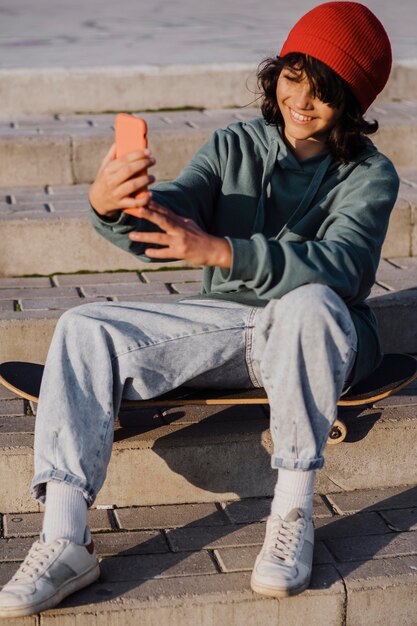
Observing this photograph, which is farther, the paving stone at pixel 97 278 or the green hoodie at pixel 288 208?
the paving stone at pixel 97 278

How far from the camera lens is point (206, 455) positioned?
2996 mm

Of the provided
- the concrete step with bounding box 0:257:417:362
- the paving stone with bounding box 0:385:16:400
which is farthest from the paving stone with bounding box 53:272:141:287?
the paving stone with bounding box 0:385:16:400

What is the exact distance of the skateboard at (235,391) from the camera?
2.83 m

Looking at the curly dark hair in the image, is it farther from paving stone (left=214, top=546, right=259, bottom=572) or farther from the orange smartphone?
paving stone (left=214, top=546, right=259, bottom=572)

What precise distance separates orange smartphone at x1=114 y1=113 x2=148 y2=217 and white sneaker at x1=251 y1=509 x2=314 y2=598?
0.86 metres

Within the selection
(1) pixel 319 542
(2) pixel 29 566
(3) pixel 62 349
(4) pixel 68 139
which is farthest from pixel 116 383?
(4) pixel 68 139

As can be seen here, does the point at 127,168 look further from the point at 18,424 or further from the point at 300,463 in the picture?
the point at 18,424

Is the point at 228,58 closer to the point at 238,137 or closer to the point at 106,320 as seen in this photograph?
the point at 238,137

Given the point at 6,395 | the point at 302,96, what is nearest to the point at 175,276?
the point at 6,395

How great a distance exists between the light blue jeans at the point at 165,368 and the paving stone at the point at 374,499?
470 millimetres

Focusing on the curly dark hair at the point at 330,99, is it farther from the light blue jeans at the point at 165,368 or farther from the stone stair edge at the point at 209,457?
the stone stair edge at the point at 209,457

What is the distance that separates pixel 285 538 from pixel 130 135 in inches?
41.6

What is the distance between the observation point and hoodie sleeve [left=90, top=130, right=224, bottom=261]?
8.85ft

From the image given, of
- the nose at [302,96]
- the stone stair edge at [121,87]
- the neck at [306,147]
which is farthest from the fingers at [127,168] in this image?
the stone stair edge at [121,87]
